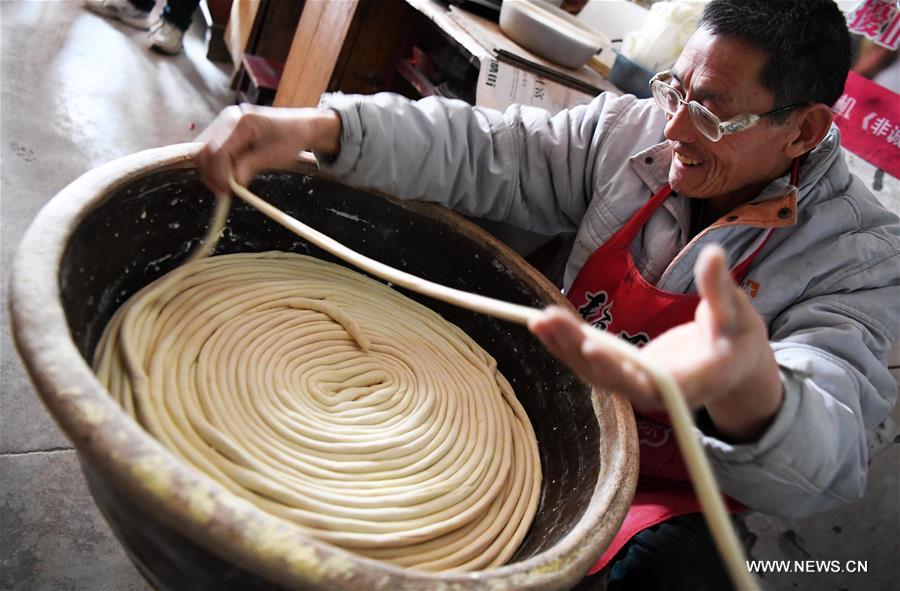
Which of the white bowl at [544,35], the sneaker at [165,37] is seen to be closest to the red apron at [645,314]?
the white bowl at [544,35]

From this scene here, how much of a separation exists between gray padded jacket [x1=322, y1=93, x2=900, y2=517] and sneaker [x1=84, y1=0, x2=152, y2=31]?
11.2ft

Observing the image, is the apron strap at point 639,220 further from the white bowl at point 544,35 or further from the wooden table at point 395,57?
the white bowl at point 544,35

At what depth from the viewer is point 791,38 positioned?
3.73 ft

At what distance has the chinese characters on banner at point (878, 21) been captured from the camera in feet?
6.03

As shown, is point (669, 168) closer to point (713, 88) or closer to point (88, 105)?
point (713, 88)

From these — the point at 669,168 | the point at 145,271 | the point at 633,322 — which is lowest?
the point at 145,271

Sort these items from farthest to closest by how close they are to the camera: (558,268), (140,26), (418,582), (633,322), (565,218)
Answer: (140,26) → (558,268) → (565,218) → (633,322) → (418,582)

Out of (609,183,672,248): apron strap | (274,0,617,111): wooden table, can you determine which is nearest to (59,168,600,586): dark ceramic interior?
(609,183,672,248): apron strap

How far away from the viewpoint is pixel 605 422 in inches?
47.1

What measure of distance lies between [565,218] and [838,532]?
148 cm

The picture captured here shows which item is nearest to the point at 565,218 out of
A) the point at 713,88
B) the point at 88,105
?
the point at 713,88

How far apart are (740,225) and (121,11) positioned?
4.16m

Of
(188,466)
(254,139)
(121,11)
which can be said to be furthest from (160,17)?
(188,466)

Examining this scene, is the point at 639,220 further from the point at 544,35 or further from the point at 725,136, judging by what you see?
the point at 544,35
